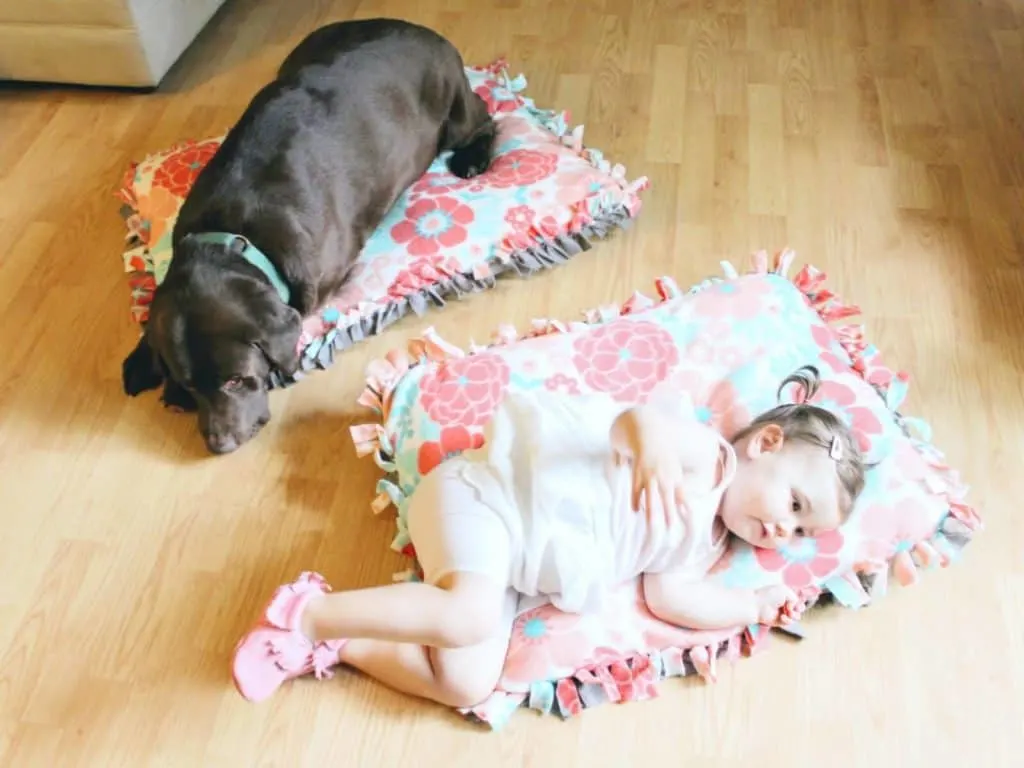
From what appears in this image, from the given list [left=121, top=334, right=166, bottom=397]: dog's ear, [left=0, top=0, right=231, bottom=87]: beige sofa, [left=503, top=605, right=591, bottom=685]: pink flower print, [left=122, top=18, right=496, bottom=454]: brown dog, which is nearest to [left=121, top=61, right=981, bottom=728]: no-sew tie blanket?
[left=503, top=605, right=591, bottom=685]: pink flower print

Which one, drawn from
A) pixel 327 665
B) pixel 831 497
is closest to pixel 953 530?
pixel 831 497

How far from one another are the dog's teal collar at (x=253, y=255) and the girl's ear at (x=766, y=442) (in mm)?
848

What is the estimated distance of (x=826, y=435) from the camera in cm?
151

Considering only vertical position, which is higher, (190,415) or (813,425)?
(813,425)

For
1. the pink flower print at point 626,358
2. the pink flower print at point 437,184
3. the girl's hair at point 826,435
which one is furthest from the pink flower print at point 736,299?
the pink flower print at point 437,184

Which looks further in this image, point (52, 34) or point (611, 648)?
point (52, 34)

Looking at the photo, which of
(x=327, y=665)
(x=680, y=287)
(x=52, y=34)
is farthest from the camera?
Result: (x=52, y=34)

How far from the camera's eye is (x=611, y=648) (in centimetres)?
148

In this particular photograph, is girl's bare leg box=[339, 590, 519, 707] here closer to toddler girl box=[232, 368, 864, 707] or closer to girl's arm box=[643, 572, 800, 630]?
toddler girl box=[232, 368, 864, 707]

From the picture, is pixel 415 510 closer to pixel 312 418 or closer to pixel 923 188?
pixel 312 418

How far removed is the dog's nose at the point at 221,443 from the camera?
5.67ft

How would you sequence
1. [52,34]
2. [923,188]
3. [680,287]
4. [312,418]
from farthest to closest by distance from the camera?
1. [52,34]
2. [923,188]
3. [680,287]
4. [312,418]

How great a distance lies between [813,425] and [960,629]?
390mm

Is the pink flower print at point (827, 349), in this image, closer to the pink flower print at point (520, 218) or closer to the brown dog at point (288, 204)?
the pink flower print at point (520, 218)
